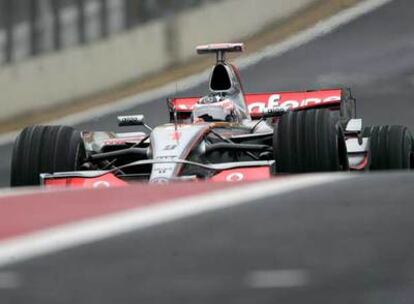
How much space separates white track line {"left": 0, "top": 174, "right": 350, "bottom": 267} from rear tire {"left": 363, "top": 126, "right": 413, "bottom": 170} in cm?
540

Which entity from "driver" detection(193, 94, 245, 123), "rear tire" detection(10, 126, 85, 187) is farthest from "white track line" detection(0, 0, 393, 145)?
"rear tire" detection(10, 126, 85, 187)

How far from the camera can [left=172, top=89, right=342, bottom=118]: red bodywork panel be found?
33.4ft

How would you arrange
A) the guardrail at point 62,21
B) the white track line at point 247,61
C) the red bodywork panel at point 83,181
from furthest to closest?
the guardrail at point 62,21 → the white track line at point 247,61 → the red bodywork panel at point 83,181

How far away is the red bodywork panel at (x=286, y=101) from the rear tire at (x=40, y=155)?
2818mm

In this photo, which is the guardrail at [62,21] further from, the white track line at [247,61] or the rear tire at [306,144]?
the rear tire at [306,144]

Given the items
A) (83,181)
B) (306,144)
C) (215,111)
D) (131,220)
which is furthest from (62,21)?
(131,220)

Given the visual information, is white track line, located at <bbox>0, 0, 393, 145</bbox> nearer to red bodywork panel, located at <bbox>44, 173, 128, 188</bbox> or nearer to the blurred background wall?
the blurred background wall

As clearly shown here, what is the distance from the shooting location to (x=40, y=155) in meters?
7.83

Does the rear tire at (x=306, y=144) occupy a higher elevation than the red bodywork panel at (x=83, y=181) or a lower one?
higher

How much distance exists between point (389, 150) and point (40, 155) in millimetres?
3438

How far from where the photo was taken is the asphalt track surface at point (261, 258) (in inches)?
119

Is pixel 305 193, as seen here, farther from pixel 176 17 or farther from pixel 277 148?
pixel 176 17

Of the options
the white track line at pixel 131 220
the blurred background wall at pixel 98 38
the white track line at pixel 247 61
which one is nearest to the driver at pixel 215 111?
the white track line at pixel 131 220

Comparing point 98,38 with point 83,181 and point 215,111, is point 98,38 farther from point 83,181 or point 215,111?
point 83,181
